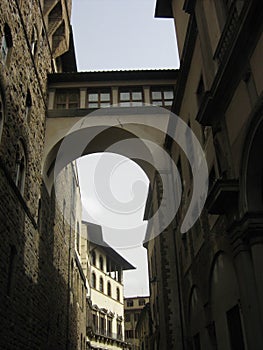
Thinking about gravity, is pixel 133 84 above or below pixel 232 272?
above

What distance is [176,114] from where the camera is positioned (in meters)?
15.7

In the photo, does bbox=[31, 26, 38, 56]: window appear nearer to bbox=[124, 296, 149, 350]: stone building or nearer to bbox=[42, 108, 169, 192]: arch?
bbox=[42, 108, 169, 192]: arch

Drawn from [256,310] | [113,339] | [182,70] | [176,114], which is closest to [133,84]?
[176,114]

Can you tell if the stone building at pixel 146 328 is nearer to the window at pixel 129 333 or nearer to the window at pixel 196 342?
the window at pixel 196 342

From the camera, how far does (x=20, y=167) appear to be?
42.5 feet

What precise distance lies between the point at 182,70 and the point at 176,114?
241 cm

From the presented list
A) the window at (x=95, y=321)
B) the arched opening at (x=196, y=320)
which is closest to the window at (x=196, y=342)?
the arched opening at (x=196, y=320)

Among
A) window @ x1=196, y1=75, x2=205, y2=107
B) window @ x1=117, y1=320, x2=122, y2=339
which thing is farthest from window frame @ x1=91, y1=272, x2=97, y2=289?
window @ x1=196, y1=75, x2=205, y2=107

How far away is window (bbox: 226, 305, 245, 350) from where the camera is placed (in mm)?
8680

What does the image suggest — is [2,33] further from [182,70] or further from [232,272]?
[232,272]

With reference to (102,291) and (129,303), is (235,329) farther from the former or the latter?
(129,303)

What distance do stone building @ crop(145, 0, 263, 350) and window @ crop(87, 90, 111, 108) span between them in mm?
4953

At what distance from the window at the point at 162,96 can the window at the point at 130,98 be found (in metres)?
0.61

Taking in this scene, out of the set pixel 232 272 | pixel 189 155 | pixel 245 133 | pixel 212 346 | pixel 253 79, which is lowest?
pixel 212 346
